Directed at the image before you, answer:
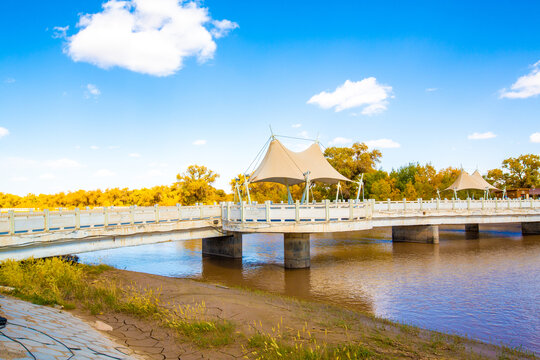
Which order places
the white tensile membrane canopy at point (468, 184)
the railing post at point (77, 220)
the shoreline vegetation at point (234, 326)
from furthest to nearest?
the white tensile membrane canopy at point (468, 184)
the railing post at point (77, 220)
the shoreline vegetation at point (234, 326)

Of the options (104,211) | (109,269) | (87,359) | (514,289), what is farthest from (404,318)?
(104,211)

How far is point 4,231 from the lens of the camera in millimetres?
15969

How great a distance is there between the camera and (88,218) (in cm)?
1900

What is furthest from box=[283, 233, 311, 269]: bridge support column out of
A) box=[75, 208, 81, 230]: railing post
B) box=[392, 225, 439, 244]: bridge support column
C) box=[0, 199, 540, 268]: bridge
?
box=[392, 225, 439, 244]: bridge support column

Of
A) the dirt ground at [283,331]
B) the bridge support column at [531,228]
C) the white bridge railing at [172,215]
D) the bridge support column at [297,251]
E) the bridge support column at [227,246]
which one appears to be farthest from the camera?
the bridge support column at [531,228]

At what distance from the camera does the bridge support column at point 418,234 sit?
3600 cm

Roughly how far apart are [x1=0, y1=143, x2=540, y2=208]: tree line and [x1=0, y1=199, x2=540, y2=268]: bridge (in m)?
26.9

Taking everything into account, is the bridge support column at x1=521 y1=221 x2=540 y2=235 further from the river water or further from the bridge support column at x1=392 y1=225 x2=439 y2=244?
the bridge support column at x1=392 y1=225 x2=439 y2=244

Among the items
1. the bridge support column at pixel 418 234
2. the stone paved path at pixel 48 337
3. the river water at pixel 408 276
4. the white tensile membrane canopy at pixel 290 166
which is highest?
the white tensile membrane canopy at pixel 290 166

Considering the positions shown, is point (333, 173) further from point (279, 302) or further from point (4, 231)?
point (4, 231)

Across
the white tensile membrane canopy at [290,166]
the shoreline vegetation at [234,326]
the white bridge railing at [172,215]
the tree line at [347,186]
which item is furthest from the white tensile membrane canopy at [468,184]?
the shoreline vegetation at [234,326]

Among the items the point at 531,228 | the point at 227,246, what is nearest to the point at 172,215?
the point at 227,246

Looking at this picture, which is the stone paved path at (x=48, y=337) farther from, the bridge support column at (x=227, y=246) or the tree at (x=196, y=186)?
the tree at (x=196, y=186)

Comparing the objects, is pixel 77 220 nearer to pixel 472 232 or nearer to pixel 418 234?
pixel 418 234
